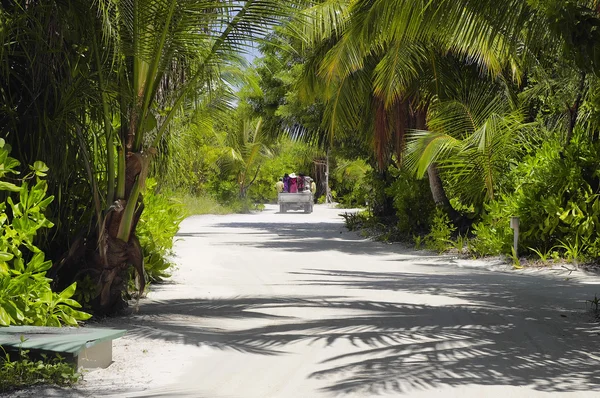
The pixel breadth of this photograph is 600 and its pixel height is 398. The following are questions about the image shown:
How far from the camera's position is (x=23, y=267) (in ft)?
21.6

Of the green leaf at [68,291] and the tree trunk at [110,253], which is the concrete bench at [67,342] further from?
the tree trunk at [110,253]

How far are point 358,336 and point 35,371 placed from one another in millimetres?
3050

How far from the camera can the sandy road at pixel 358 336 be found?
6.00 metres

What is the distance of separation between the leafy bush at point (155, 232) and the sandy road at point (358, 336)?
0.35m

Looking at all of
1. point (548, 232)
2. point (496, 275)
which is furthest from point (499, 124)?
point (496, 275)

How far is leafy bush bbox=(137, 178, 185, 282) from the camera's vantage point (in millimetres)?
11336

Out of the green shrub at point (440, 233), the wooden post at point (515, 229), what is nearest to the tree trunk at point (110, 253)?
the wooden post at point (515, 229)

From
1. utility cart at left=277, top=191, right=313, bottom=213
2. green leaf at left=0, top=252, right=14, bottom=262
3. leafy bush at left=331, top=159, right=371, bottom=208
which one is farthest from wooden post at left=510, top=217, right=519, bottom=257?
utility cart at left=277, top=191, right=313, bottom=213

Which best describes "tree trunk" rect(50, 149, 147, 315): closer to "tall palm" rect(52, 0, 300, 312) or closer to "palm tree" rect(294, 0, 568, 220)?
"tall palm" rect(52, 0, 300, 312)

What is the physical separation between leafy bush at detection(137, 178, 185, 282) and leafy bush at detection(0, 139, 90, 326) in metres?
3.62

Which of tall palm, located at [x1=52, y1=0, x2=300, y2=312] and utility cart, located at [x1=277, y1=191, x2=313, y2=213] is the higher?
tall palm, located at [x1=52, y1=0, x2=300, y2=312]

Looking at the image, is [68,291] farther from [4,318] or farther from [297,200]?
[297,200]

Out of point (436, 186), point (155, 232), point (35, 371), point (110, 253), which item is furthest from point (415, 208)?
point (35, 371)

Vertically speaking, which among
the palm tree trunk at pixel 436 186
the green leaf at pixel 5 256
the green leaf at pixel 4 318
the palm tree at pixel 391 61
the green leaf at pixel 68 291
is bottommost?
the green leaf at pixel 4 318
